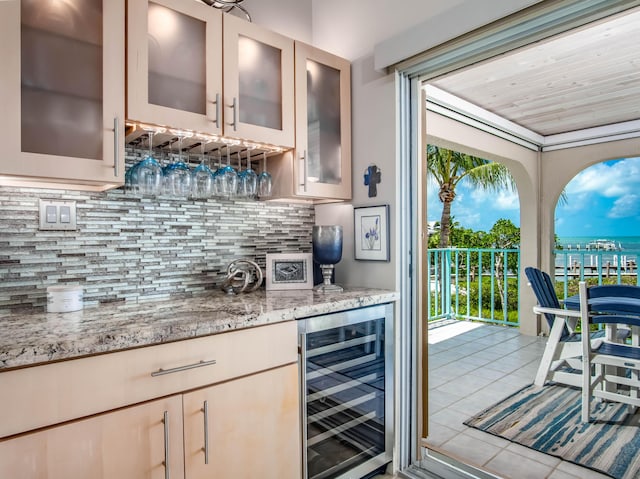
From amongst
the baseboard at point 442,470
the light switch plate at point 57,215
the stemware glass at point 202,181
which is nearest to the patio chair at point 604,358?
the baseboard at point 442,470

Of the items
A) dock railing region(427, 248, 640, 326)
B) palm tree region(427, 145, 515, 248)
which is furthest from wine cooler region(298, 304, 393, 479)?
palm tree region(427, 145, 515, 248)

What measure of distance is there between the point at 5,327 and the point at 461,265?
5376 mm

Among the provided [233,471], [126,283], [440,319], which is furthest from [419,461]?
[440,319]

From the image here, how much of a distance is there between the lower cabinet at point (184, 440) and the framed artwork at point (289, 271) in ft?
1.98

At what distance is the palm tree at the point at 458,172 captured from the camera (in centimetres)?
702

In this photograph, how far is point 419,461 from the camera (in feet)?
6.58

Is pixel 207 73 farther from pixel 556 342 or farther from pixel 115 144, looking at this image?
pixel 556 342

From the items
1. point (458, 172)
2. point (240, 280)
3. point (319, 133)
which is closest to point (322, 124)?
point (319, 133)

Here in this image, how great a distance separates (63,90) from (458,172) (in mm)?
6933

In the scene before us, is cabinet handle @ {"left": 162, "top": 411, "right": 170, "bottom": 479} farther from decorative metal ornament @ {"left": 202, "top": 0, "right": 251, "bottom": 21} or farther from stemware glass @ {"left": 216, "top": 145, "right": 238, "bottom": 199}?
decorative metal ornament @ {"left": 202, "top": 0, "right": 251, "bottom": 21}

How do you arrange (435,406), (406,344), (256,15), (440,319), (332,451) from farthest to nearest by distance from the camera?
(440,319) < (435,406) < (256,15) < (406,344) < (332,451)

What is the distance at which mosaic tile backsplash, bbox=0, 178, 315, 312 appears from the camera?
1507 mm

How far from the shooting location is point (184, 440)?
125 centimetres

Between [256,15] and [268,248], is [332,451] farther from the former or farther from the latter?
[256,15]
